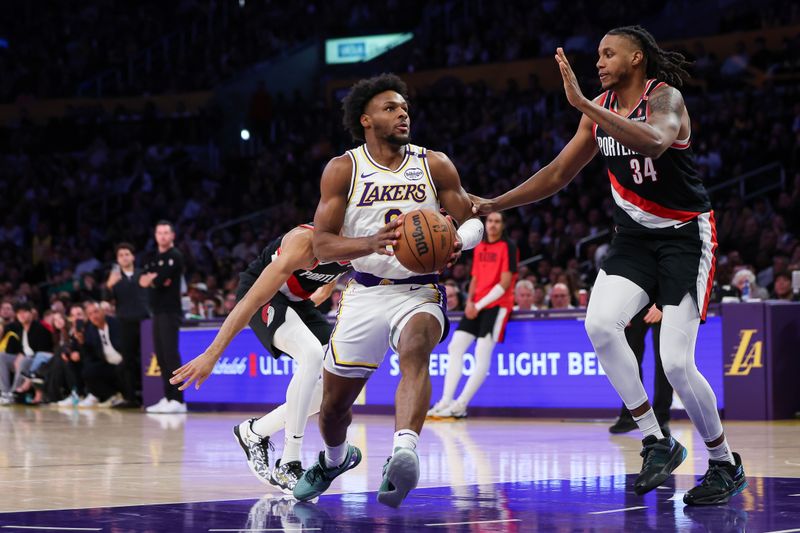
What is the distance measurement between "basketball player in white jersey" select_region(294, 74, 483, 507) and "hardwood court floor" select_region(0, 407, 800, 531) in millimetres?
764

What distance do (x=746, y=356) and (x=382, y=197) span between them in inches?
272

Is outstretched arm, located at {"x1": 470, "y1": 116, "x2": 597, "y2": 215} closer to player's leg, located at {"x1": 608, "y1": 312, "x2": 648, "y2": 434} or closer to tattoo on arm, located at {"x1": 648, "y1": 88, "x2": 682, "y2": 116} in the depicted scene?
tattoo on arm, located at {"x1": 648, "y1": 88, "x2": 682, "y2": 116}

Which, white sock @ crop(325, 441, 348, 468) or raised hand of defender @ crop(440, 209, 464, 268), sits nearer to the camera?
raised hand of defender @ crop(440, 209, 464, 268)

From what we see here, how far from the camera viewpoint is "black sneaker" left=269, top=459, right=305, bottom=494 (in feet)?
22.9

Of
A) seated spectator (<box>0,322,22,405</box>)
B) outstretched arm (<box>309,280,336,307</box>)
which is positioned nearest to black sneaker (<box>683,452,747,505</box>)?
outstretched arm (<box>309,280,336,307</box>)

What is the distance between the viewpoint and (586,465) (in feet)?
26.8

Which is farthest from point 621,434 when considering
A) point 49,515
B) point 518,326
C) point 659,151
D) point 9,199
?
point 9,199

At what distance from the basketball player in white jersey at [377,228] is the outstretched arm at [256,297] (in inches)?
15.0

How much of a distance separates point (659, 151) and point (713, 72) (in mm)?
16075

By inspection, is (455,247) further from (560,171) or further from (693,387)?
(693,387)

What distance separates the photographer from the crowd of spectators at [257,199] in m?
16.7

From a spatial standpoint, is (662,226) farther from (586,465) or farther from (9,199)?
(9,199)

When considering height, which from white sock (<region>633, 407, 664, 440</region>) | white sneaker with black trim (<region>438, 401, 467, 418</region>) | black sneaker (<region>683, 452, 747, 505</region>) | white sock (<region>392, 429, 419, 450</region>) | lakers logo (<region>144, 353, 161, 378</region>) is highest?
white sock (<region>392, 429, 419, 450</region>)

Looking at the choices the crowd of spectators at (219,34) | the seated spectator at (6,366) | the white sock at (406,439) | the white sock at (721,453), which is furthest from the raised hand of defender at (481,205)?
the crowd of spectators at (219,34)
